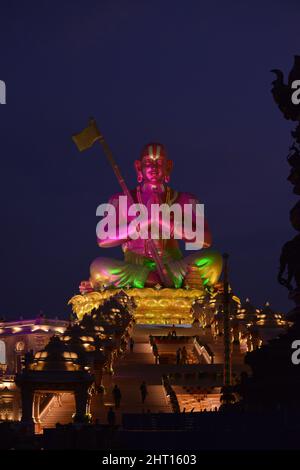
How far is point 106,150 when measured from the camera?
4450 cm

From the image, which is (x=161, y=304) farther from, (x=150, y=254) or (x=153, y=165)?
(x=153, y=165)

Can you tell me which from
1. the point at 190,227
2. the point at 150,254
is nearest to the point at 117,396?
the point at 150,254

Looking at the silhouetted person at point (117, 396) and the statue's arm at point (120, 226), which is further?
the statue's arm at point (120, 226)

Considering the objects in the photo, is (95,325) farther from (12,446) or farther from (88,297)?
(12,446)

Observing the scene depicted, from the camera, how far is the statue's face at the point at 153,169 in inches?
1801

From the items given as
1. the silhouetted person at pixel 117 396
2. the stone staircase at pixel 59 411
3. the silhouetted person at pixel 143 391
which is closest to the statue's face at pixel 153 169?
the silhouetted person at pixel 143 391

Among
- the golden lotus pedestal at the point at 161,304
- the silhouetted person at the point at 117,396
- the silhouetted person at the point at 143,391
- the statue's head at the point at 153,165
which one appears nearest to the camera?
Result: the silhouetted person at the point at 117,396

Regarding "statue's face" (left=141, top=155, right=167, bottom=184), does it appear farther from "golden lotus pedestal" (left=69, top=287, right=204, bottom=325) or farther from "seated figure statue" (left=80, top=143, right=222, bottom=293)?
"golden lotus pedestal" (left=69, top=287, right=204, bottom=325)

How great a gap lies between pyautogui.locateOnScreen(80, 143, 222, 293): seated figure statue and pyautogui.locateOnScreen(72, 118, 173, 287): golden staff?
190mm

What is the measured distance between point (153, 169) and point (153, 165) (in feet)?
0.52

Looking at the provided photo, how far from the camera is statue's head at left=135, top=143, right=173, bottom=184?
1801 inches

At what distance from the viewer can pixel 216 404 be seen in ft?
91.0

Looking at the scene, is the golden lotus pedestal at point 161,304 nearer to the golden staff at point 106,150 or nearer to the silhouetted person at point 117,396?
the golden staff at point 106,150

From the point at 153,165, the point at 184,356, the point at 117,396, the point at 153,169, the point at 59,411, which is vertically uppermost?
the point at 153,165
